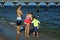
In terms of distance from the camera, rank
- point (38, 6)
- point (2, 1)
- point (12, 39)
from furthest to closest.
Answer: point (2, 1) < point (38, 6) < point (12, 39)

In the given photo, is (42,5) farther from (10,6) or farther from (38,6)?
(10,6)

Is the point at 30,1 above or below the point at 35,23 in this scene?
below

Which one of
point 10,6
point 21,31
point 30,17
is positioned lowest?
point 10,6

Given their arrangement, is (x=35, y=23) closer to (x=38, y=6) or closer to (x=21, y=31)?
(x=21, y=31)

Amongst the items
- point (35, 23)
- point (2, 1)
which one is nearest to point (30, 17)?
point (35, 23)

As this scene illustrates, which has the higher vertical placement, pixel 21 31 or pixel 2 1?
pixel 21 31

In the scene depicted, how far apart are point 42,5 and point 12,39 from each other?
216 ft

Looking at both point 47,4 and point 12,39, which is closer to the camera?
point 12,39

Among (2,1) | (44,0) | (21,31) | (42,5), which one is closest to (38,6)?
(42,5)

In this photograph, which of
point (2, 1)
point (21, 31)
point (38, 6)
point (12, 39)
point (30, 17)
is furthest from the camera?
point (2, 1)

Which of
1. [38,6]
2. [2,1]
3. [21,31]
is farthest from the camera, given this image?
[2,1]

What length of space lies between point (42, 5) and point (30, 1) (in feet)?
26.3

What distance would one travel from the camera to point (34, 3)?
8575 cm

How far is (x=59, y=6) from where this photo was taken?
81.9 meters
